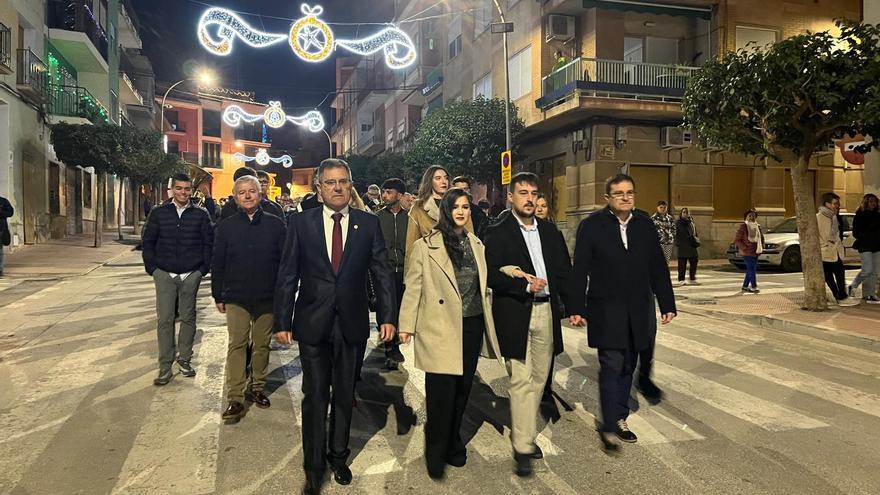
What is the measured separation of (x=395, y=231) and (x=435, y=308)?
2919mm

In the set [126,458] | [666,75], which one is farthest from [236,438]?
[666,75]

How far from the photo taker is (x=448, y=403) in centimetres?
358

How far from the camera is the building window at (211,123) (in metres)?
64.2

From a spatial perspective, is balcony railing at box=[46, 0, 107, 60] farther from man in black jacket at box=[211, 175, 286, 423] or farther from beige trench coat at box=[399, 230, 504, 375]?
beige trench coat at box=[399, 230, 504, 375]

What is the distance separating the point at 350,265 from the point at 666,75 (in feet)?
61.4

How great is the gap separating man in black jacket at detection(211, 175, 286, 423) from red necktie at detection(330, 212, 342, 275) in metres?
1.36

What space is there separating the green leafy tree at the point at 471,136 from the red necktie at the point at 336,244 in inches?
745

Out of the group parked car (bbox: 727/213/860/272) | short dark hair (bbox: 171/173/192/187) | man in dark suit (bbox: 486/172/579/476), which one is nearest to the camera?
man in dark suit (bbox: 486/172/579/476)

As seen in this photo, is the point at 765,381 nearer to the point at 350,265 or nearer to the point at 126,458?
the point at 350,265

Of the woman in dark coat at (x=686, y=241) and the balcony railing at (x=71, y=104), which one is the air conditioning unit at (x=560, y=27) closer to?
the woman in dark coat at (x=686, y=241)

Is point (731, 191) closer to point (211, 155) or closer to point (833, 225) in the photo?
point (833, 225)

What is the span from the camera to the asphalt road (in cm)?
346

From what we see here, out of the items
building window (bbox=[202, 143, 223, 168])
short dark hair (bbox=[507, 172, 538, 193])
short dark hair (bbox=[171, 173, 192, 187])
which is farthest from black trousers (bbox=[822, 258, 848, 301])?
building window (bbox=[202, 143, 223, 168])

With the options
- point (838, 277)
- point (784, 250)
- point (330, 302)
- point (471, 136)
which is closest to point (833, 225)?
point (838, 277)
